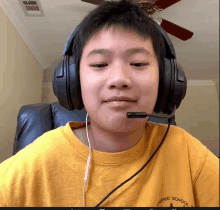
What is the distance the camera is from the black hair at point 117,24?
1.28 ft

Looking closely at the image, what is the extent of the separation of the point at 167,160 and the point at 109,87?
10.4 inches

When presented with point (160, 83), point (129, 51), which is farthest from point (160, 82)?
point (129, 51)

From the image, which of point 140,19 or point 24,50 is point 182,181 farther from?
point 24,50

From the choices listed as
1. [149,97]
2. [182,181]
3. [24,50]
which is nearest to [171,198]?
[182,181]

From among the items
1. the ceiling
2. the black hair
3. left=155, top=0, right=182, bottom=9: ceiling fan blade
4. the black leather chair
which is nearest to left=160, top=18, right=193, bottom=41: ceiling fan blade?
left=155, top=0, right=182, bottom=9: ceiling fan blade

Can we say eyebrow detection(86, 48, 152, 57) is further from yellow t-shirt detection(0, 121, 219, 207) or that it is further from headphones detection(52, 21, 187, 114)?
yellow t-shirt detection(0, 121, 219, 207)

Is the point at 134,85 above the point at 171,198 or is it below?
above

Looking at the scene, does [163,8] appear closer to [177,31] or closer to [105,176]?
[177,31]

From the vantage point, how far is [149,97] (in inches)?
13.6

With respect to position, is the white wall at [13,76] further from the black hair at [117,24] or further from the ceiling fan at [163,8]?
the ceiling fan at [163,8]

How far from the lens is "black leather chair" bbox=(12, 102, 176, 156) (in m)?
0.74

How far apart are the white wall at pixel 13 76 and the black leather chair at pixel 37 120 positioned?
0.16 metres

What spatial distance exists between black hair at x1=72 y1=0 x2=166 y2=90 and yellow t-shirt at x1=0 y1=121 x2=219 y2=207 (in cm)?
22

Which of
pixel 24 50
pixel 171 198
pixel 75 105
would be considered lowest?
pixel 171 198
